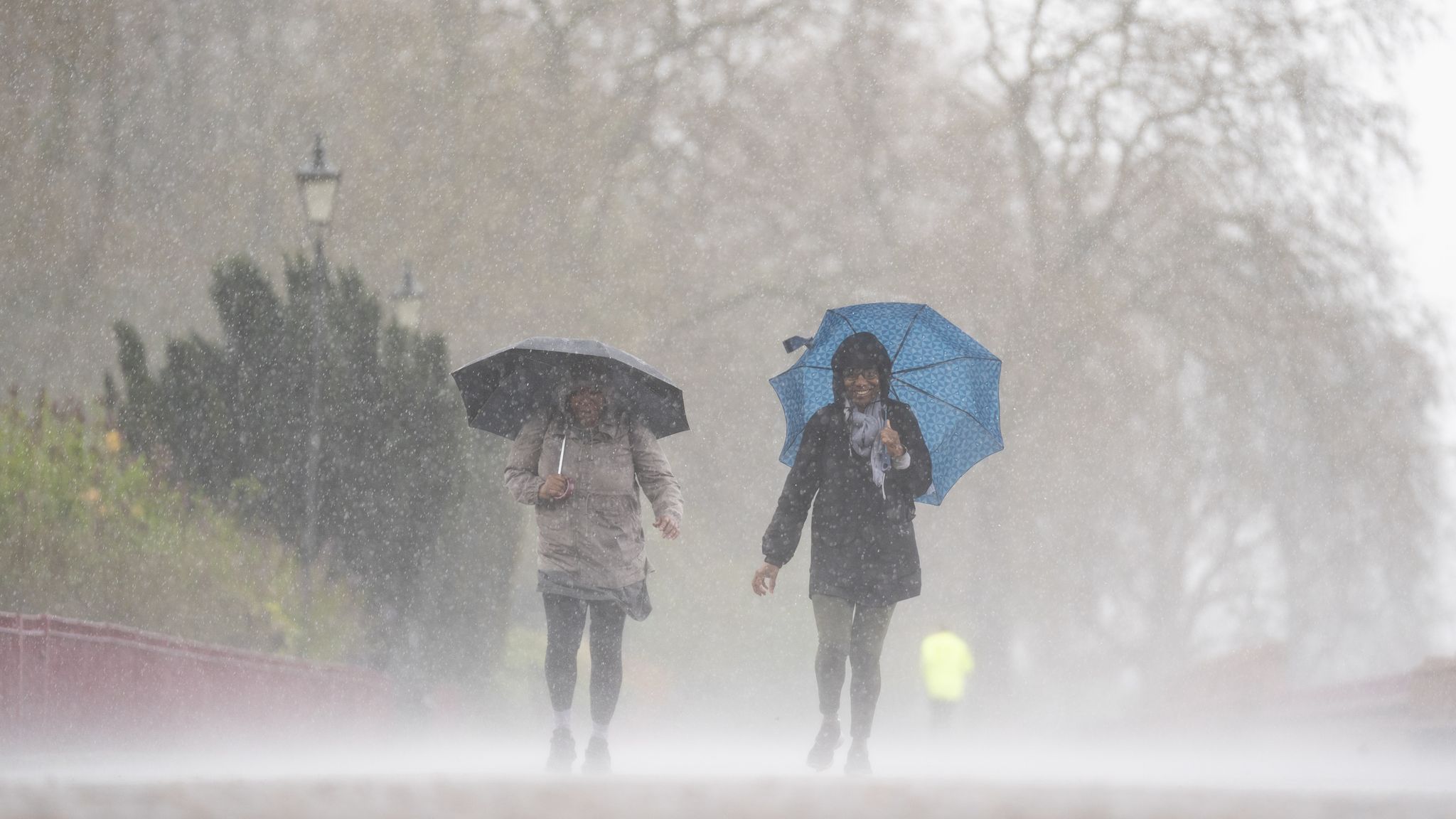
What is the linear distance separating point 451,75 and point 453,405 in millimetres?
13368

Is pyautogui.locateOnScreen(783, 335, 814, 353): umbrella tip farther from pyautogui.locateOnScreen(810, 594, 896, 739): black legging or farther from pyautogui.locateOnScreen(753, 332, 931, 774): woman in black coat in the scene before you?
pyautogui.locateOnScreen(810, 594, 896, 739): black legging

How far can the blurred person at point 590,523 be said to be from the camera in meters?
8.15

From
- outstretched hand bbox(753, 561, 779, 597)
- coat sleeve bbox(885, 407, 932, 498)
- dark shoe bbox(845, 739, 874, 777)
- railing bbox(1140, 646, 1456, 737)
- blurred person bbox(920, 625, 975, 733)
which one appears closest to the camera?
dark shoe bbox(845, 739, 874, 777)

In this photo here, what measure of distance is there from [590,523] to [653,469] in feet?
1.29

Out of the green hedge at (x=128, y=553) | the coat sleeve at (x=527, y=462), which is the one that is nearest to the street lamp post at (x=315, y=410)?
the green hedge at (x=128, y=553)

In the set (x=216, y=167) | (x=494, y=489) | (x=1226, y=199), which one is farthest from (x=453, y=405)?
(x=1226, y=199)

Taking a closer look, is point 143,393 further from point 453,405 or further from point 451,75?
point 451,75

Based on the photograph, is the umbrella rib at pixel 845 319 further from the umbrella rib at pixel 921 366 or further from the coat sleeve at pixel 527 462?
the coat sleeve at pixel 527 462

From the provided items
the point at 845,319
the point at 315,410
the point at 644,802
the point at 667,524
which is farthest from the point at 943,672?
the point at 644,802

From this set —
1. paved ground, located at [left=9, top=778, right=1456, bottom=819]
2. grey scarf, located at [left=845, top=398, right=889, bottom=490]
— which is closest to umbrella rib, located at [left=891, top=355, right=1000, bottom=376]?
grey scarf, located at [left=845, top=398, right=889, bottom=490]

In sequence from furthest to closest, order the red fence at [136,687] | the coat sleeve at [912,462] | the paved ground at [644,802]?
1. the red fence at [136,687]
2. the coat sleeve at [912,462]
3. the paved ground at [644,802]

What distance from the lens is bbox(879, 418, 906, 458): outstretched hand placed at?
819 centimetres

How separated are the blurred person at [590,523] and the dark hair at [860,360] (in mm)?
788

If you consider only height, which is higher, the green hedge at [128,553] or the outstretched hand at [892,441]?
the green hedge at [128,553]
